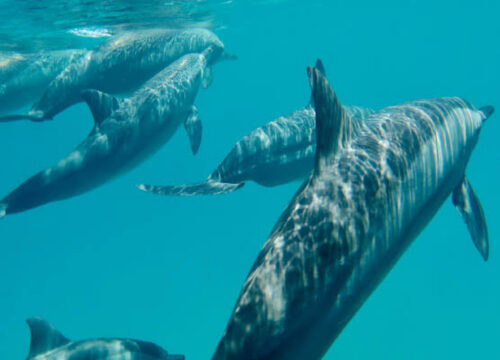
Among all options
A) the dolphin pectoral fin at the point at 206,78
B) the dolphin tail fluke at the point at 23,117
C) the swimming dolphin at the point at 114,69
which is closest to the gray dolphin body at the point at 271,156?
the dolphin pectoral fin at the point at 206,78

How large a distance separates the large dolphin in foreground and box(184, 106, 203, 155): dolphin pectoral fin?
6.04 m

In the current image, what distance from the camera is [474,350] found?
2683 centimetres

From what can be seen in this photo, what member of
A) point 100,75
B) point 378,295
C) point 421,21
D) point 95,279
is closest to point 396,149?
point 100,75

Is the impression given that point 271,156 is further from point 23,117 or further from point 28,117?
point 28,117

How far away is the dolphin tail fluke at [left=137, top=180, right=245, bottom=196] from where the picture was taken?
746cm

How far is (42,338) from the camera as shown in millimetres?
8531

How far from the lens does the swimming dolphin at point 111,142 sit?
26.9ft

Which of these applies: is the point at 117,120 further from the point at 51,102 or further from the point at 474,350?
the point at 474,350

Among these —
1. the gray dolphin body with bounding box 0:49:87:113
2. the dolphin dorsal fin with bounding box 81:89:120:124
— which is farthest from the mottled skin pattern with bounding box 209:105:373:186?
the gray dolphin body with bounding box 0:49:87:113

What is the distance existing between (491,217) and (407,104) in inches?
1756

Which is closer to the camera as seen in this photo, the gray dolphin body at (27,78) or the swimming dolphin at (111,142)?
the swimming dolphin at (111,142)

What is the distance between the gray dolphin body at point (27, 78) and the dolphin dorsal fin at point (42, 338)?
978 cm

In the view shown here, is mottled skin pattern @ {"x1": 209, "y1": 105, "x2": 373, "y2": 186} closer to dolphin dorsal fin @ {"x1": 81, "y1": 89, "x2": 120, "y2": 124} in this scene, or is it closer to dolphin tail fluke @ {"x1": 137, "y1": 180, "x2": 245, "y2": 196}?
dolphin tail fluke @ {"x1": 137, "y1": 180, "x2": 245, "y2": 196}

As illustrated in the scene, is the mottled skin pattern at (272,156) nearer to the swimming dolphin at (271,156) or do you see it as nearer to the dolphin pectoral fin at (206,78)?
the swimming dolphin at (271,156)
